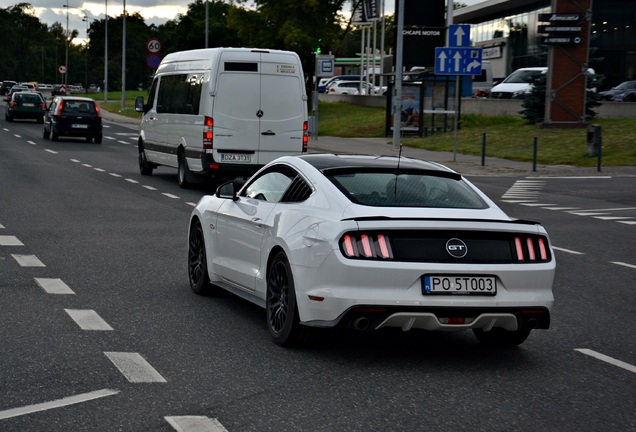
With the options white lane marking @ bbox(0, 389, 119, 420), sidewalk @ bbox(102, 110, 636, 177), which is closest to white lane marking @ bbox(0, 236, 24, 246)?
white lane marking @ bbox(0, 389, 119, 420)

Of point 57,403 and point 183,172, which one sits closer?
point 57,403

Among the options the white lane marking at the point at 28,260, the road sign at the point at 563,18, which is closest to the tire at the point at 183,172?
the white lane marking at the point at 28,260

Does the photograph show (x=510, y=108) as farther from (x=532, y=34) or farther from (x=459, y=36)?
(x=532, y=34)

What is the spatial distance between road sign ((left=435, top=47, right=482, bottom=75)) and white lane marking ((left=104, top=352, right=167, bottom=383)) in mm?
25980

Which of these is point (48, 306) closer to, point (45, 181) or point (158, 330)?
point (158, 330)

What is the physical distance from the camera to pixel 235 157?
2200 centimetres

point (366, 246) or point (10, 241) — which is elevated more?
point (366, 246)

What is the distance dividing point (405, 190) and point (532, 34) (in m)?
75.6

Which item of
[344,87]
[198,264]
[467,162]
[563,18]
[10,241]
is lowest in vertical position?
[467,162]

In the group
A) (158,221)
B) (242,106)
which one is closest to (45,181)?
(242,106)

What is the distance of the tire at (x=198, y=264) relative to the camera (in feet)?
33.3

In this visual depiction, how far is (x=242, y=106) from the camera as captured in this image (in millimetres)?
21656

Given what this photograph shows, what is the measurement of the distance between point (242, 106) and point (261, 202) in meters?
12.8

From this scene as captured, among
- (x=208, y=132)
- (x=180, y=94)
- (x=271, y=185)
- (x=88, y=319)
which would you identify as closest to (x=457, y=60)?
(x=180, y=94)
